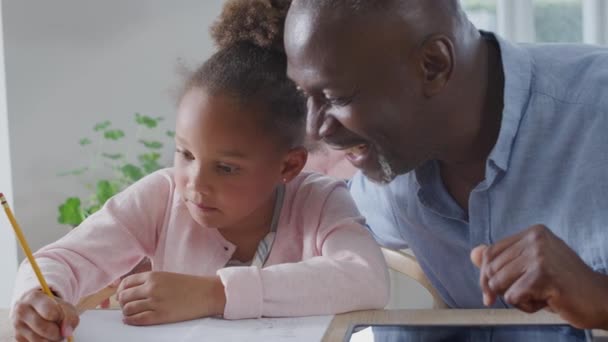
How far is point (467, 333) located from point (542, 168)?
0.95 ft

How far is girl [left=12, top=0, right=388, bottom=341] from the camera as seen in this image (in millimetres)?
1144

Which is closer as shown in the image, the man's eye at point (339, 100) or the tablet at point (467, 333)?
the tablet at point (467, 333)

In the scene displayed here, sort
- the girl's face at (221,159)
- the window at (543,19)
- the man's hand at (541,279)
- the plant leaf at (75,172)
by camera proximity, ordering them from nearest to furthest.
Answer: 1. the man's hand at (541,279)
2. the girl's face at (221,159)
3. the plant leaf at (75,172)
4. the window at (543,19)

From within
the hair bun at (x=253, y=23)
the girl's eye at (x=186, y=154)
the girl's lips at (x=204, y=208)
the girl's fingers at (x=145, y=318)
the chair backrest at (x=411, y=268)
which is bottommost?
the chair backrest at (x=411, y=268)

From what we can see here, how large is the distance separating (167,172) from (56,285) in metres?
0.31

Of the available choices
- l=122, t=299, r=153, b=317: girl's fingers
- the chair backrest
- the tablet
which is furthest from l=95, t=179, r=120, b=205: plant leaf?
the tablet

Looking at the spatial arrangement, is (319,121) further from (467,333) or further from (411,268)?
(411,268)

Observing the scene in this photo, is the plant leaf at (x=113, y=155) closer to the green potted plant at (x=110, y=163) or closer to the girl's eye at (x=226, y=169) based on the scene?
the green potted plant at (x=110, y=163)

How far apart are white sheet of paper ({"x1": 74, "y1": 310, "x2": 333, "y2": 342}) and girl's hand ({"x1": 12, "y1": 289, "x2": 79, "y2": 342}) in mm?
27

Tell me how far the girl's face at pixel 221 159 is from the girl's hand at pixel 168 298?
16cm

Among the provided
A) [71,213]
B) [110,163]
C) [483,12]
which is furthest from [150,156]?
[483,12]

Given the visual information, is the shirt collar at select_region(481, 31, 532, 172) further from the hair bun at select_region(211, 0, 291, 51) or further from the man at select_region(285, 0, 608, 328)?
the hair bun at select_region(211, 0, 291, 51)

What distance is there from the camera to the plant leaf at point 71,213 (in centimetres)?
258

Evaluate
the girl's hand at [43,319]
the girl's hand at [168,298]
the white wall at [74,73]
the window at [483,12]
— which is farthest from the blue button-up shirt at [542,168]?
the window at [483,12]
